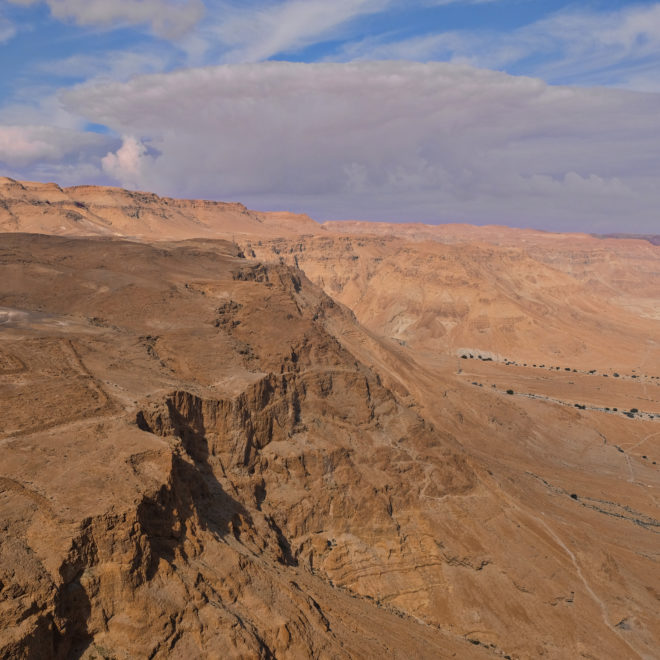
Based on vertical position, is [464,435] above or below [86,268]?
below

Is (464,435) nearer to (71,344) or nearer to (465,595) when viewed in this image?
(465,595)

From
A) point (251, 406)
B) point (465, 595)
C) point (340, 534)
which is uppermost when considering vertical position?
point (251, 406)

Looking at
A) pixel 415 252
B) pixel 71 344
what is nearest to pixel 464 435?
pixel 71 344

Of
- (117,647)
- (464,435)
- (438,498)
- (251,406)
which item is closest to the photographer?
(117,647)

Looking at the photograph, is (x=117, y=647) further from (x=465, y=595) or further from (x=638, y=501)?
(x=638, y=501)

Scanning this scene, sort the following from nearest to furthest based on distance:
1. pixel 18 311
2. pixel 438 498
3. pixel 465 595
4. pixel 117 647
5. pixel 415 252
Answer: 1. pixel 117 647
2. pixel 465 595
3. pixel 438 498
4. pixel 18 311
5. pixel 415 252

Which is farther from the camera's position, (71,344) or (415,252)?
(415,252)

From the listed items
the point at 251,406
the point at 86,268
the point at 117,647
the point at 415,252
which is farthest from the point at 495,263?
the point at 117,647
